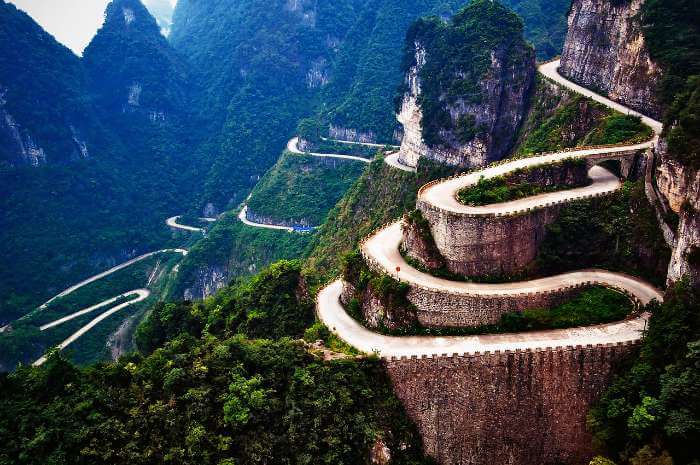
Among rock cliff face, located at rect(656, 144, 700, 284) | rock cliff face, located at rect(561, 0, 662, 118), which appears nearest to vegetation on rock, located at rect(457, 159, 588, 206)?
rock cliff face, located at rect(656, 144, 700, 284)

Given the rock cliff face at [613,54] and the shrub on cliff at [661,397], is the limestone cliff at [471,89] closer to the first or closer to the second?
the rock cliff face at [613,54]

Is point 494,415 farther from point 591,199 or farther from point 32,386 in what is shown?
point 32,386

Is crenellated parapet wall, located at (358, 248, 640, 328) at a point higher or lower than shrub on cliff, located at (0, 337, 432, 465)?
higher

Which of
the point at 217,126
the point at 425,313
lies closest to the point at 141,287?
the point at 217,126

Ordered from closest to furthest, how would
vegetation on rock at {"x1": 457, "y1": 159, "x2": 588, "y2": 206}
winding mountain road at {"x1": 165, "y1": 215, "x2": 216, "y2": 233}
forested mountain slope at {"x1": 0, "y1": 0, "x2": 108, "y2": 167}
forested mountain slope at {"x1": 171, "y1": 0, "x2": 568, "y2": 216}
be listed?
vegetation on rock at {"x1": 457, "y1": 159, "x2": 588, "y2": 206} < forested mountain slope at {"x1": 0, "y1": 0, "x2": 108, "y2": 167} < winding mountain road at {"x1": 165, "y1": 215, "x2": 216, "y2": 233} < forested mountain slope at {"x1": 171, "y1": 0, "x2": 568, "y2": 216}

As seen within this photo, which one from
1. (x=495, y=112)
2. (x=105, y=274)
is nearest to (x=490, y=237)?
(x=495, y=112)

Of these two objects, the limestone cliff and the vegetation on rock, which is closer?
the vegetation on rock

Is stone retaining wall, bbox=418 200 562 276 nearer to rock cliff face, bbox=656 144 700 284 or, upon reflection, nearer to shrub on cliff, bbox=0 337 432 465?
rock cliff face, bbox=656 144 700 284
